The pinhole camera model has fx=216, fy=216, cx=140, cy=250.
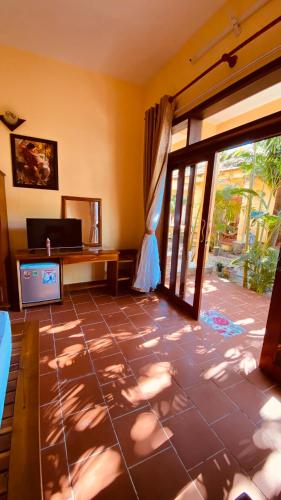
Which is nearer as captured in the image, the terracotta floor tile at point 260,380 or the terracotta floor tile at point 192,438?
the terracotta floor tile at point 192,438

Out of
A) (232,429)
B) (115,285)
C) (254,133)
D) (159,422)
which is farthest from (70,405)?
(254,133)

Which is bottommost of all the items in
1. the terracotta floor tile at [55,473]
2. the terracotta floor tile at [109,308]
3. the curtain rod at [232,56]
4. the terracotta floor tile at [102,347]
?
the terracotta floor tile at [55,473]

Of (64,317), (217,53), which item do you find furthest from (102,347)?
(217,53)

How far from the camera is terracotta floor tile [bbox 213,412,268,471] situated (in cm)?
116

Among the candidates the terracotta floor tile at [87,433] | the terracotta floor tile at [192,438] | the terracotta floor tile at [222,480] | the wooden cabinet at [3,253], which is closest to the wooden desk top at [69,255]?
the wooden cabinet at [3,253]

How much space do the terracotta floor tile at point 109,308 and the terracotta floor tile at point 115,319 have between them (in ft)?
0.26

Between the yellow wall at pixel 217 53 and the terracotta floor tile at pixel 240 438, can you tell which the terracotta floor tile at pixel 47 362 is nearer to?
the terracotta floor tile at pixel 240 438

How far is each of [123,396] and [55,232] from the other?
2.12 m

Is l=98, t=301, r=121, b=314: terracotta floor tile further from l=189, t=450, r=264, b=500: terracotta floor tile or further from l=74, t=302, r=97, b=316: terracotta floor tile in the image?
l=189, t=450, r=264, b=500: terracotta floor tile

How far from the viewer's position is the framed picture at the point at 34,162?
2676 mm

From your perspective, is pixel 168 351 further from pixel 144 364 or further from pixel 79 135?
pixel 79 135

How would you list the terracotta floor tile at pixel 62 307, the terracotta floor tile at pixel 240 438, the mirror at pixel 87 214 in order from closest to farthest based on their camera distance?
the terracotta floor tile at pixel 240 438 → the terracotta floor tile at pixel 62 307 → the mirror at pixel 87 214

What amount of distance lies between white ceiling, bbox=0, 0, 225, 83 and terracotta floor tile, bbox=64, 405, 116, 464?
3248mm

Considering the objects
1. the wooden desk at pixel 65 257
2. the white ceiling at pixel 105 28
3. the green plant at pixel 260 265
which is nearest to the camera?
the white ceiling at pixel 105 28
